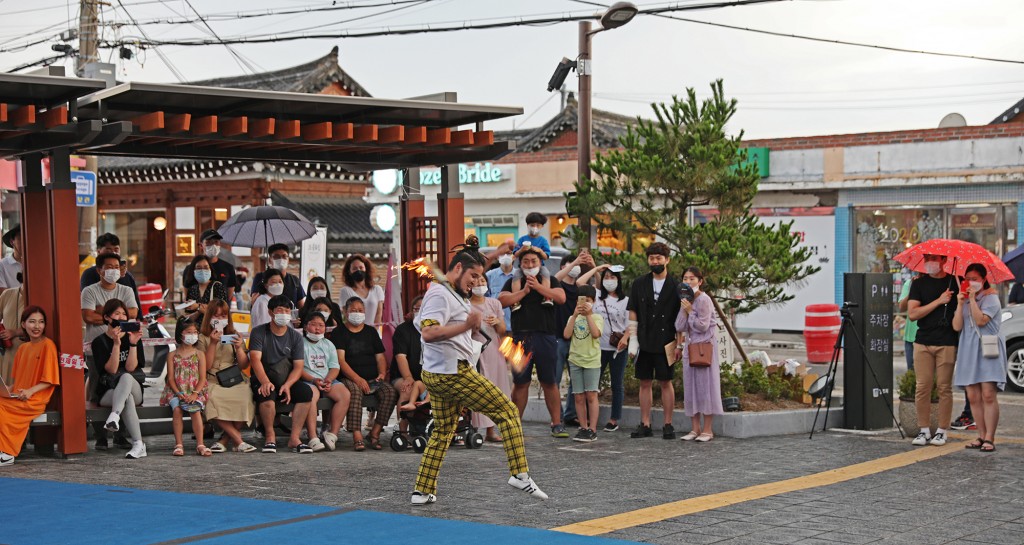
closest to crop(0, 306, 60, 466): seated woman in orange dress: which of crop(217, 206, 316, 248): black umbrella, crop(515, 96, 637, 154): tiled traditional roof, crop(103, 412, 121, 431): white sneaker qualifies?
crop(103, 412, 121, 431): white sneaker

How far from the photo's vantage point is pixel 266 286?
42.4ft

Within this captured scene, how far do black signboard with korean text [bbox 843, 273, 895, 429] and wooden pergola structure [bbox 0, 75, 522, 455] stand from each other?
4.16 metres

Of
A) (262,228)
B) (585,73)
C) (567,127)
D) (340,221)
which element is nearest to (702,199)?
(585,73)

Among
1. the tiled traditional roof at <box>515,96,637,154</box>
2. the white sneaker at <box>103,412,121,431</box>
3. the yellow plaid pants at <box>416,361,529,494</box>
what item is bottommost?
the white sneaker at <box>103,412,121,431</box>

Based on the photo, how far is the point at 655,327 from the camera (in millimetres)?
12586

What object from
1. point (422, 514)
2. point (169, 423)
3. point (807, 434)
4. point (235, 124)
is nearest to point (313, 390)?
point (169, 423)

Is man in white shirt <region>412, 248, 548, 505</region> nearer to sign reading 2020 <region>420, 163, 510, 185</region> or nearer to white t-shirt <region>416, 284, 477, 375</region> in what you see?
white t-shirt <region>416, 284, 477, 375</region>

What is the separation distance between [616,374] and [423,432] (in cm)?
237

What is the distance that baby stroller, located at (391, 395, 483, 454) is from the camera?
11805 mm

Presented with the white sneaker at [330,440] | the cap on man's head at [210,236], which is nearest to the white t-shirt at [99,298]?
the cap on man's head at [210,236]

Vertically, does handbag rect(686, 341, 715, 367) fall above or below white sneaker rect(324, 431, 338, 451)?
above

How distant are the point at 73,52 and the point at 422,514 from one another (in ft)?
74.0

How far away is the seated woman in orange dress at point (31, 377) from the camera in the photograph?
10.9m

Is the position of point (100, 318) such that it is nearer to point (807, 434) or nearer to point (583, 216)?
point (583, 216)
